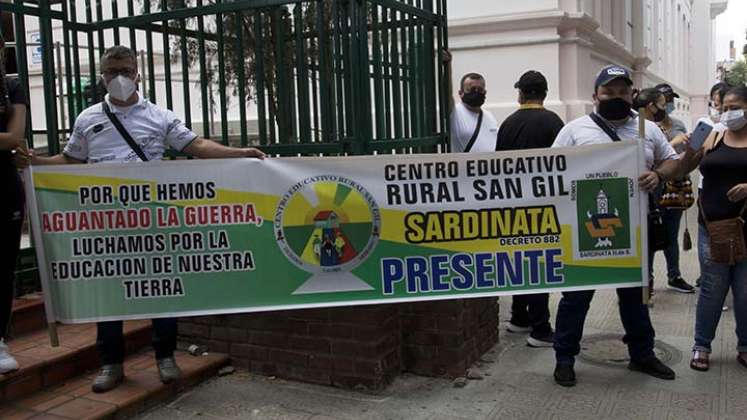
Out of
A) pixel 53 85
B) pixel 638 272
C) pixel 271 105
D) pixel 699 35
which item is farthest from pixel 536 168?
pixel 699 35

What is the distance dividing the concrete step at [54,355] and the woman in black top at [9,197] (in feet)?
0.42

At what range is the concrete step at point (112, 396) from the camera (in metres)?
3.66

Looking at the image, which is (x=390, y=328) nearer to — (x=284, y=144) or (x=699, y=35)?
(x=284, y=144)

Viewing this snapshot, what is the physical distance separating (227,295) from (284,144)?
976 mm

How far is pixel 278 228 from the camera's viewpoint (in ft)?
12.7

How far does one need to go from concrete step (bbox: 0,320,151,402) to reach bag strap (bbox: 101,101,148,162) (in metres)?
1.26

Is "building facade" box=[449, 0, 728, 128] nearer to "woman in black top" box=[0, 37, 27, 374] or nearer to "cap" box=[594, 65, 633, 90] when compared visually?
"cap" box=[594, 65, 633, 90]

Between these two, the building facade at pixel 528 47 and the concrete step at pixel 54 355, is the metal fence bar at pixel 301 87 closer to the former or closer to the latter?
the concrete step at pixel 54 355

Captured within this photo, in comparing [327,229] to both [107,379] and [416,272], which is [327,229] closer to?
[416,272]

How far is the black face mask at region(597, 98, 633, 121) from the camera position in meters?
4.16

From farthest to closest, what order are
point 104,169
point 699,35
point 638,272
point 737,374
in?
1. point 699,35
2. point 737,374
3. point 638,272
4. point 104,169

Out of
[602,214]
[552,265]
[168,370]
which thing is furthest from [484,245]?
[168,370]

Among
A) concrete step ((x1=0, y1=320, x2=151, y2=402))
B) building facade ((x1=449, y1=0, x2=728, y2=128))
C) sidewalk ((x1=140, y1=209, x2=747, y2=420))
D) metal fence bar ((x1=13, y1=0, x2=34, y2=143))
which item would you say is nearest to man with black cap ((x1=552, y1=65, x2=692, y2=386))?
sidewalk ((x1=140, y1=209, x2=747, y2=420))

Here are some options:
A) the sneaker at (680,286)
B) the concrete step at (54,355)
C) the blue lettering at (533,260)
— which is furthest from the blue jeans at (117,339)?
the sneaker at (680,286)
